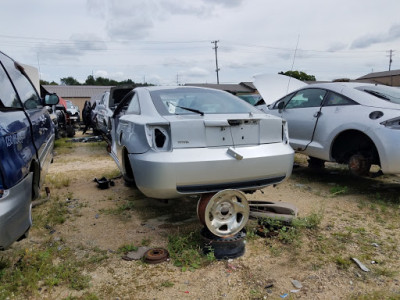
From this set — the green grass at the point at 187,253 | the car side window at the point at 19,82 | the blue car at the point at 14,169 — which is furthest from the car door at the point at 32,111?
the green grass at the point at 187,253

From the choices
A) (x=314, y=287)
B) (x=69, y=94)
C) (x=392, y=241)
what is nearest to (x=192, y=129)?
(x=314, y=287)

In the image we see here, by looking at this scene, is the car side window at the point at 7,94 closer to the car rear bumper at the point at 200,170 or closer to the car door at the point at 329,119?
the car rear bumper at the point at 200,170

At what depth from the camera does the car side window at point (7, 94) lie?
2.55m

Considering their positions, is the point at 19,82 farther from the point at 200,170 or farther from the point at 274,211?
the point at 274,211

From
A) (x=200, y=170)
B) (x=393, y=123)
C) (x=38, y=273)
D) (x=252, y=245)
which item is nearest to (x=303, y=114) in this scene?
(x=393, y=123)

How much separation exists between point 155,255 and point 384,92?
3.90m

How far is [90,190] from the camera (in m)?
5.11

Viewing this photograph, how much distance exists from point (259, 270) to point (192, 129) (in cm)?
129

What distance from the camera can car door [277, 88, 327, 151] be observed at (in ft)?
17.0

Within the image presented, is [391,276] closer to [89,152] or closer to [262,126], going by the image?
[262,126]

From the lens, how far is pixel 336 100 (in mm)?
4902

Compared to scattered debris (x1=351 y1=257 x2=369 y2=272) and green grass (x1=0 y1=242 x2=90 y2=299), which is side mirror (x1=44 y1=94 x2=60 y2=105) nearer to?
green grass (x1=0 y1=242 x2=90 y2=299)

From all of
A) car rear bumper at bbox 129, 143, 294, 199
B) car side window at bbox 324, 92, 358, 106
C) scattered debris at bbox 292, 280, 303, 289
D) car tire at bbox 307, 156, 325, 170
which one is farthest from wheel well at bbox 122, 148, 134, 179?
car tire at bbox 307, 156, 325, 170

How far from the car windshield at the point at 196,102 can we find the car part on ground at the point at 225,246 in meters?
1.15
